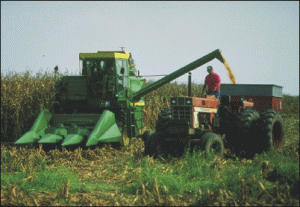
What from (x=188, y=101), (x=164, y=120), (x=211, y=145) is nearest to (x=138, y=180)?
(x=211, y=145)

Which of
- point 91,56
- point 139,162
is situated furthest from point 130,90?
point 139,162

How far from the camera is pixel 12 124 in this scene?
12.9 metres

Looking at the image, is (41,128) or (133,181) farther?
(41,128)

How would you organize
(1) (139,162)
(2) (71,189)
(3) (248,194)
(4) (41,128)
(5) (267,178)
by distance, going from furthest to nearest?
(4) (41,128)
(1) (139,162)
(5) (267,178)
(2) (71,189)
(3) (248,194)

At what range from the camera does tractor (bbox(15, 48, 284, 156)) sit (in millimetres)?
8828

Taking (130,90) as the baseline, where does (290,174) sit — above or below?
below

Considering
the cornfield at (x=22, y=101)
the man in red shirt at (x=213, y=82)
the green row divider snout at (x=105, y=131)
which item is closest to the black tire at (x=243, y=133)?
the man in red shirt at (x=213, y=82)

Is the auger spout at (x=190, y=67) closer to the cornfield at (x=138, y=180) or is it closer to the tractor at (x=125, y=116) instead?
the tractor at (x=125, y=116)

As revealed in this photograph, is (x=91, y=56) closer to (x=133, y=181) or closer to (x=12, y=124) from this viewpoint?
(x=12, y=124)

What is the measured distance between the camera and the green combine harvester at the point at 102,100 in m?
9.98

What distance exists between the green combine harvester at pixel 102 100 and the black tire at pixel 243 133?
1.81 meters

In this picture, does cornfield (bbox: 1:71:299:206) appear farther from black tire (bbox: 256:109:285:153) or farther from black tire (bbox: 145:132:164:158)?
black tire (bbox: 256:109:285:153)

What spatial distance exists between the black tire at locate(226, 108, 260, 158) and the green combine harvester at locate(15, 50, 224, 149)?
181 centimetres

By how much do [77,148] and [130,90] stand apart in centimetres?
294
